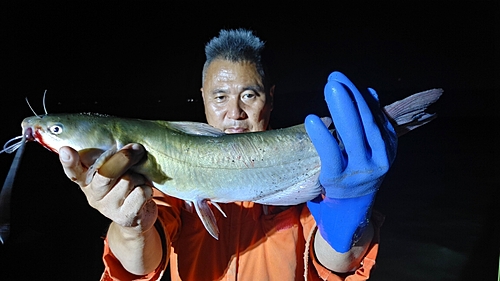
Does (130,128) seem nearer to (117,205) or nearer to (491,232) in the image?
(117,205)

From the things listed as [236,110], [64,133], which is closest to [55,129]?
[64,133]

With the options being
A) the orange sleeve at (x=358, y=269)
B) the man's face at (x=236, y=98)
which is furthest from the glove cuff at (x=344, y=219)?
the man's face at (x=236, y=98)

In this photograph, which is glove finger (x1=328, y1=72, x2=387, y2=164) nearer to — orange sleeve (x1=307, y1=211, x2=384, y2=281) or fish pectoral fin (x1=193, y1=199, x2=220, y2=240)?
orange sleeve (x1=307, y1=211, x2=384, y2=281)

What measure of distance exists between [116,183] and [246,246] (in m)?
0.80

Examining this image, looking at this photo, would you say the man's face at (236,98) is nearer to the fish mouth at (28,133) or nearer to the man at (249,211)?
the man at (249,211)

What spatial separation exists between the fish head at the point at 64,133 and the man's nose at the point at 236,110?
2.38ft

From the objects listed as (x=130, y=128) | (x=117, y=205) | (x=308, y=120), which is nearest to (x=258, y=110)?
(x=308, y=120)

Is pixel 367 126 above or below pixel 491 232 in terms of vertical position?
above

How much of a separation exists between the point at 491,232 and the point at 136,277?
4954 millimetres

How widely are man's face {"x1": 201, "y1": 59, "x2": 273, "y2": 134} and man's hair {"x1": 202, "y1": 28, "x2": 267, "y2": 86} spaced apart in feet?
0.11

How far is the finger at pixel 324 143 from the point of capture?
4.48 feet

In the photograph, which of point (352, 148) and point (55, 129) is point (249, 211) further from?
point (55, 129)

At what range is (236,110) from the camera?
1.96 meters

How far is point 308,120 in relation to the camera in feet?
4.54
